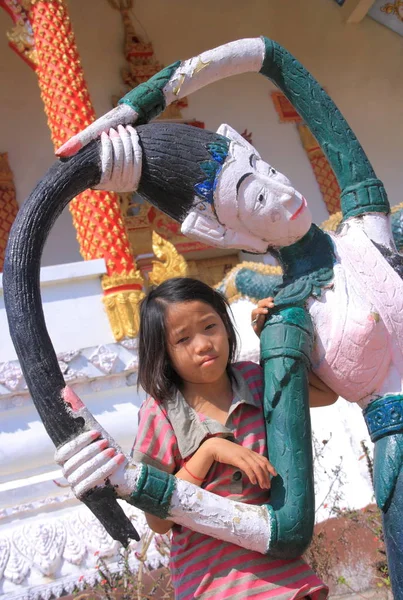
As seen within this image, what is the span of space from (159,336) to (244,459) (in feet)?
0.76

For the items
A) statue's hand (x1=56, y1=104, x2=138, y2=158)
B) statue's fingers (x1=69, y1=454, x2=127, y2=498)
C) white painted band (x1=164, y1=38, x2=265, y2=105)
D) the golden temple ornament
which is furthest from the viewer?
the golden temple ornament

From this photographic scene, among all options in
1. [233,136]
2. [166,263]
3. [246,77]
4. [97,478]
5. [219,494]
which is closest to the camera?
[97,478]

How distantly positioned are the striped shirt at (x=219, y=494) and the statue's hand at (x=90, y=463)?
0.12 m

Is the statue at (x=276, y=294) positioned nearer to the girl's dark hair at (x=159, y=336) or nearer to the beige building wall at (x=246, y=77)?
the girl's dark hair at (x=159, y=336)

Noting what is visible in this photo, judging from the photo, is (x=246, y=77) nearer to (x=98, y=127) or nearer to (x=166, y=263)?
(x=166, y=263)

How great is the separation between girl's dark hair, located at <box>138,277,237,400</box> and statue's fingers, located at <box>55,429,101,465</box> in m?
0.19

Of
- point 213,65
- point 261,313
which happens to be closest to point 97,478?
point 261,313

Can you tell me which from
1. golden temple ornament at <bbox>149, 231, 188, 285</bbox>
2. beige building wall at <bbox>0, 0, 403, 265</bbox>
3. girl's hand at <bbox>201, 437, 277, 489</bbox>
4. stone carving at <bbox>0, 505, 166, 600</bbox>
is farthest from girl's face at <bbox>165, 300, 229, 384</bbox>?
beige building wall at <bbox>0, 0, 403, 265</bbox>

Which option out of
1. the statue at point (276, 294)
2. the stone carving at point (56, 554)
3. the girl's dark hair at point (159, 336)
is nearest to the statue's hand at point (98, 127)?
the statue at point (276, 294)

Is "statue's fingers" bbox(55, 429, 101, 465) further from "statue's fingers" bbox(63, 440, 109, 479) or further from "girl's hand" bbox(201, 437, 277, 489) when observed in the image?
"girl's hand" bbox(201, 437, 277, 489)

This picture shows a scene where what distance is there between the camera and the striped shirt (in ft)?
3.04

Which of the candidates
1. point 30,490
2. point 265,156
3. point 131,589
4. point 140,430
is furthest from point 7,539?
point 265,156

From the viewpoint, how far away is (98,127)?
1007mm

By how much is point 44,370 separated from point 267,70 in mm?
650
